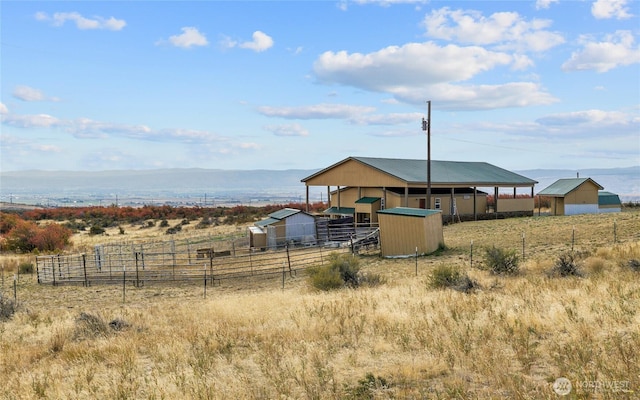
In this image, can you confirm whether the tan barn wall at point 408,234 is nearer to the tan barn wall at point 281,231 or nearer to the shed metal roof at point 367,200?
the tan barn wall at point 281,231

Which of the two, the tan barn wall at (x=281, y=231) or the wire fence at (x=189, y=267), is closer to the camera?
the wire fence at (x=189, y=267)

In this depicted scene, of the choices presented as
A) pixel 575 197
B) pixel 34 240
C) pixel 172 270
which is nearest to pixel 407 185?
pixel 575 197

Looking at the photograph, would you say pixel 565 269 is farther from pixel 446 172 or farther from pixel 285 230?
pixel 446 172

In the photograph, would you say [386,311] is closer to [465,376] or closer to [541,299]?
[541,299]

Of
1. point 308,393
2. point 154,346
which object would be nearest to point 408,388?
point 308,393

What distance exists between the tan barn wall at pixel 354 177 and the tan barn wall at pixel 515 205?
1239 centimetres

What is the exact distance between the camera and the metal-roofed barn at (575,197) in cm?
4644

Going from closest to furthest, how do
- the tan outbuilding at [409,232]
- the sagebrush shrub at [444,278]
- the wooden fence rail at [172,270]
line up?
1. the sagebrush shrub at [444,278]
2. the wooden fence rail at [172,270]
3. the tan outbuilding at [409,232]

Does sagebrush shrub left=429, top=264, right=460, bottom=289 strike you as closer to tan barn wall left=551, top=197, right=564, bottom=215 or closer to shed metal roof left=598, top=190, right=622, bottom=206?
tan barn wall left=551, top=197, right=564, bottom=215

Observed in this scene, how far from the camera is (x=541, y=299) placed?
42.0 feet

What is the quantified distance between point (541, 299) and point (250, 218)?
57.7 meters

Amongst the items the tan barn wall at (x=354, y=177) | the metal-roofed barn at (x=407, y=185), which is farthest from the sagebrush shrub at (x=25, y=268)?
the tan barn wall at (x=354, y=177)

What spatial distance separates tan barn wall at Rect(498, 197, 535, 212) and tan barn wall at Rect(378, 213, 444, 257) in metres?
19.9

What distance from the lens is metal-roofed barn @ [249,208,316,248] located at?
35375 millimetres
